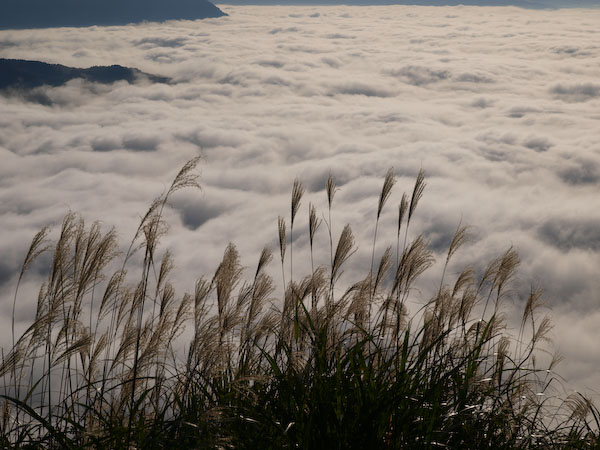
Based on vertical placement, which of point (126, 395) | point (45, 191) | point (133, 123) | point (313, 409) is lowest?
point (45, 191)

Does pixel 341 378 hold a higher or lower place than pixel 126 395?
higher

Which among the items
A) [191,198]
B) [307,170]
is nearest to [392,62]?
[307,170]

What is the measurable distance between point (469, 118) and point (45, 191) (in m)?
111

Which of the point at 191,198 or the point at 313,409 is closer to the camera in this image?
the point at 313,409

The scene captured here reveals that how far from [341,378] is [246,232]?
8890 cm

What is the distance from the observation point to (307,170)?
388 ft

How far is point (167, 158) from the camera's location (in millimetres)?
145750

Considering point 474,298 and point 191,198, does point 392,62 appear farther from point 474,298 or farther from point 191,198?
point 474,298

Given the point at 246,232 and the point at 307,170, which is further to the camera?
the point at 307,170

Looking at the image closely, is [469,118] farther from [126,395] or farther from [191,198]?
[126,395]

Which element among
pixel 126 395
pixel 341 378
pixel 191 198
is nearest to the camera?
pixel 341 378

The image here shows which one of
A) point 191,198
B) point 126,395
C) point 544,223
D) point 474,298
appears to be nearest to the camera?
point 126,395

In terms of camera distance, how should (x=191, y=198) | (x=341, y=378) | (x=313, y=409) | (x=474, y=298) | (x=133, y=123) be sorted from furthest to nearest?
(x=133, y=123)
(x=191, y=198)
(x=474, y=298)
(x=341, y=378)
(x=313, y=409)

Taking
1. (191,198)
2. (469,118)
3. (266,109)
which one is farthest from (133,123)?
(469,118)
